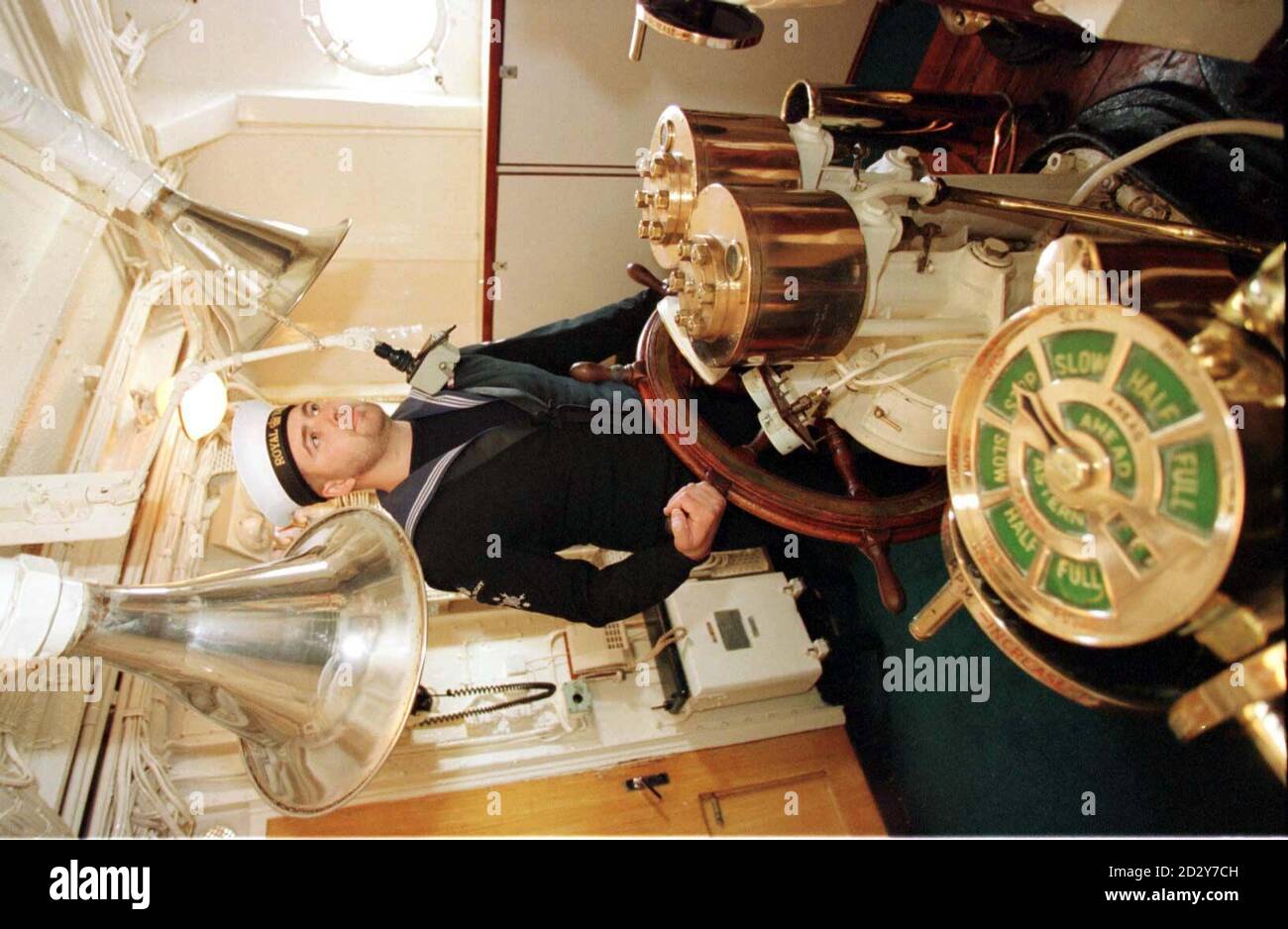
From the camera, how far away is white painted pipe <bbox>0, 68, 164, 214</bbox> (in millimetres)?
1358

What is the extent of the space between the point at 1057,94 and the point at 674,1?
2.97 ft

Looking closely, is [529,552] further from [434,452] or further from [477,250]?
[477,250]

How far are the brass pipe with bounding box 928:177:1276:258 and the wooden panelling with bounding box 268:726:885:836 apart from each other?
58.5 inches

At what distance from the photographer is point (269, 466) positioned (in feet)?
5.51

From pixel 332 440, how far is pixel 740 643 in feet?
3.80

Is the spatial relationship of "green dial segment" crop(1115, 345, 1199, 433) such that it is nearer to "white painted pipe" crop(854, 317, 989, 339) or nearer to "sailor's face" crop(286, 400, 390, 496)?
"white painted pipe" crop(854, 317, 989, 339)

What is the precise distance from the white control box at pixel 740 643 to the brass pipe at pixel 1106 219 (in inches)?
49.5

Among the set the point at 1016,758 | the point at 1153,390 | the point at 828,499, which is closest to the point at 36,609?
the point at 828,499

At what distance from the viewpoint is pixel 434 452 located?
1.79 meters

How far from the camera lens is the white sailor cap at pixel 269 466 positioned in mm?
1676

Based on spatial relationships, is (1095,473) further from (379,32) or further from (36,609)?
(379,32)

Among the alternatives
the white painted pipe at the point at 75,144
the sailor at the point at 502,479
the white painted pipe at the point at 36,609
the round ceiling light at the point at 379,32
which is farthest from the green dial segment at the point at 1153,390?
the round ceiling light at the point at 379,32

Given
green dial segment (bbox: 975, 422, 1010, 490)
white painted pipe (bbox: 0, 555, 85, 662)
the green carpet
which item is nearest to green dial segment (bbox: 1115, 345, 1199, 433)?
green dial segment (bbox: 975, 422, 1010, 490)

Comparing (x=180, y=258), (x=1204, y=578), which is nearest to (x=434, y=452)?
(x=180, y=258)
